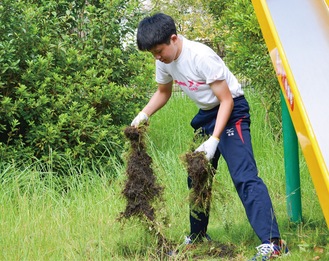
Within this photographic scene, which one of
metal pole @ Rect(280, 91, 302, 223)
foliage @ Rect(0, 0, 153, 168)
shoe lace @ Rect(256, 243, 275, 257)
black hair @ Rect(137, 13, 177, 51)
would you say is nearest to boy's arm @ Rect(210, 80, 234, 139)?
black hair @ Rect(137, 13, 177, 51)

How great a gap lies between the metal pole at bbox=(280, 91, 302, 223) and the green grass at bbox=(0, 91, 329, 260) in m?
0.09

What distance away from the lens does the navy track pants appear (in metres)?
4.46

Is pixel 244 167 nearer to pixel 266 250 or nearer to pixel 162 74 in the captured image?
pixel 266 250

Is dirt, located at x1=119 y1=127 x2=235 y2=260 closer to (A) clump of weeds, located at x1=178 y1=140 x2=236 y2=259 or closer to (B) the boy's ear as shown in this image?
(A) clump of weeds, located at x1=178 y1=140 x2=236 y2=259

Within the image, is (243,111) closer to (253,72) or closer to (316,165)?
(316,165)

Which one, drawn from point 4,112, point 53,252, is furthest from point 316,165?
point 4,112

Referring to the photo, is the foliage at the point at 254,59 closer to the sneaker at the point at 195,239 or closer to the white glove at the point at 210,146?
the sneaker at the point at 195,239

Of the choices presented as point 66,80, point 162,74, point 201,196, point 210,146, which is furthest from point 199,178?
point 66,80

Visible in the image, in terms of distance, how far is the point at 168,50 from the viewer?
179 inches

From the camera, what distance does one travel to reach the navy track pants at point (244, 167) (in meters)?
4.46

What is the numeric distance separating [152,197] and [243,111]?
0.74 metres

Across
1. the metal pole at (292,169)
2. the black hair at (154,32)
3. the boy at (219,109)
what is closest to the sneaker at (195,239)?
the boy at (219,109)

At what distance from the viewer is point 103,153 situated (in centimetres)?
674

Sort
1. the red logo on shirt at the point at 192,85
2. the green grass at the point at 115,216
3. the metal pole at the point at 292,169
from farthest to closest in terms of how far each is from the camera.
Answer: the metal pole at the point at 292,169, the green grass at the point at 115,216, the red logo on shirt at the point at 192,85
